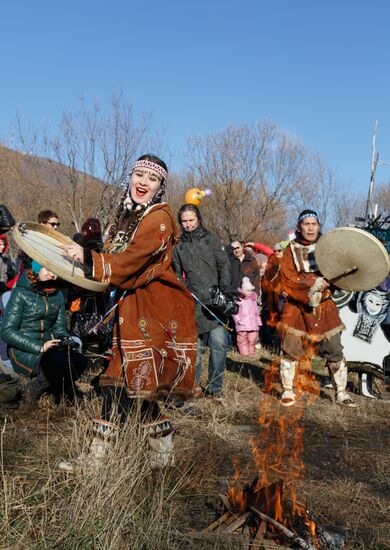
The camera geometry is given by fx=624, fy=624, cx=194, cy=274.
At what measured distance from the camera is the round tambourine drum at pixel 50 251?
9.86ft

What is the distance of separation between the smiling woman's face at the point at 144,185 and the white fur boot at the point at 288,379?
9.92ft

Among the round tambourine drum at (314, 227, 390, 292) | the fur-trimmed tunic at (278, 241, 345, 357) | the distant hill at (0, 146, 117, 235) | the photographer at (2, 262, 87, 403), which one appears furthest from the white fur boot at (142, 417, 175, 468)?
the distant hill at (0, 146, 117, 235)

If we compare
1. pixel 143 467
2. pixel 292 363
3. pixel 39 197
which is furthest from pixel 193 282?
pixel 39 197

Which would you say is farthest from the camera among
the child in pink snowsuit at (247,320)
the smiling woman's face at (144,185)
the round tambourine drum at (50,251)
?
the child in pink snowsuit at (247,320)

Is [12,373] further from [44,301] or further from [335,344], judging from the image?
[335,344]

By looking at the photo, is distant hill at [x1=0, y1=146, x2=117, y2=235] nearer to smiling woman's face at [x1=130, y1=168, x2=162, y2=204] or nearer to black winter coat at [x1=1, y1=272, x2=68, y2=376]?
black winter coat at [x1=1, y1=272, x2=68, y2=376]

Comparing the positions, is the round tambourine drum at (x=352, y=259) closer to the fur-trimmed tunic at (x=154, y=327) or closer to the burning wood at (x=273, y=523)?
the fur-trimmed tunic at (x=154, y=327)

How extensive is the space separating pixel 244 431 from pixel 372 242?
1.79 meters

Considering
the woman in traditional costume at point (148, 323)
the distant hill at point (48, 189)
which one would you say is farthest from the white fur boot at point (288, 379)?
the distant hill at point (48, 189)

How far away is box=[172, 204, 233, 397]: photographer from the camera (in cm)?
617

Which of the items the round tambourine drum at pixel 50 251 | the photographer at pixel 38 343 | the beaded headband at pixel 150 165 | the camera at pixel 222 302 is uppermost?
the beaded headband at pixel 150 165

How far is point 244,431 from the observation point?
4871mm

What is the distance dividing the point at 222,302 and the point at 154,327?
8.89ft

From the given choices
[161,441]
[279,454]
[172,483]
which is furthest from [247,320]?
[172,483]
